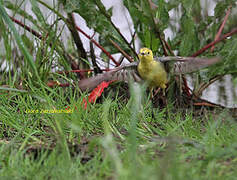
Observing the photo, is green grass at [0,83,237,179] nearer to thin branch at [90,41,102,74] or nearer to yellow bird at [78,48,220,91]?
yellow bird at [78,48,220,91]

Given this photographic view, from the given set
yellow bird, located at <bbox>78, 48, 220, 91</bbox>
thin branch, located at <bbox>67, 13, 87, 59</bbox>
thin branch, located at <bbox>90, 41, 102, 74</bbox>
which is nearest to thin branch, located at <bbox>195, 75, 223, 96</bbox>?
yellow bird, located at <bbox>78, 48, 220, 91</bbox>

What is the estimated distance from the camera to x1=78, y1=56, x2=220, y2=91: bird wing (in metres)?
1.66

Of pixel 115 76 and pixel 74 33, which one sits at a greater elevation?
pixel 74 33

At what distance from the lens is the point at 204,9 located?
2.66 m

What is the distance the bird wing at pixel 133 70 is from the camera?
1664mm

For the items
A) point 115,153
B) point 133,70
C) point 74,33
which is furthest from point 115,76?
point 115,153

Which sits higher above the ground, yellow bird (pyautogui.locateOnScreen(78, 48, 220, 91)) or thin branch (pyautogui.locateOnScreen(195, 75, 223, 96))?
yellow bird (pyautogui.locateOnScreen(78, 48, 220, 91))

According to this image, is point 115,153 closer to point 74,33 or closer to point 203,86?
point 74,33

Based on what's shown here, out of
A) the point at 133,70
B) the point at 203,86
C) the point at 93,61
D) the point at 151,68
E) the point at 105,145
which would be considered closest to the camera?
the point at 105,145

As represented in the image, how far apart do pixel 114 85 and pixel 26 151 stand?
117 cm

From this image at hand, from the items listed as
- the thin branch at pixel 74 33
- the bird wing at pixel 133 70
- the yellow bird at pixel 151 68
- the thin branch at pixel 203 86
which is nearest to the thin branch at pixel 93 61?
the thin branch at pixel 74 33

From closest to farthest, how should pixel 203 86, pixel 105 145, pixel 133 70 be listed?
1. pixel 105 145
2. pixel 133 70
3. pixel 203 86

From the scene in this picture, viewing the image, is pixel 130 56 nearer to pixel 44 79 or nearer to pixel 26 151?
pixel 44 79

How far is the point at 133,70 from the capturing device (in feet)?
6.47
